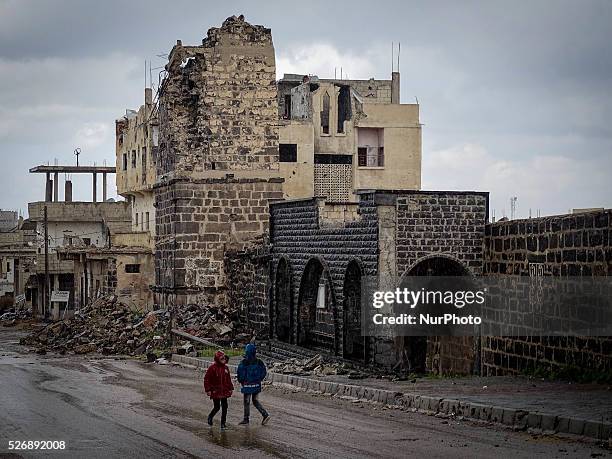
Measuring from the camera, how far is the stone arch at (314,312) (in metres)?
29.1

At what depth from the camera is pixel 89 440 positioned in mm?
15242

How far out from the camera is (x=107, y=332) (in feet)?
120

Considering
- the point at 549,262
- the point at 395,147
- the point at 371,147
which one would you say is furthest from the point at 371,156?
the point at 549,262

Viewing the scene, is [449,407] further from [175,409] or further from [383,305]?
[383,305]

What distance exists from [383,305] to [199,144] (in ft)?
39.5

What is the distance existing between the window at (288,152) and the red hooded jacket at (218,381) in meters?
37.5

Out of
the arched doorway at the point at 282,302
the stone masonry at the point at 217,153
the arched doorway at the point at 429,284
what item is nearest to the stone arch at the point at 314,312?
the arched doorway at the point at 282,302

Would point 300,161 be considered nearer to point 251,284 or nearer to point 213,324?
point 251,284

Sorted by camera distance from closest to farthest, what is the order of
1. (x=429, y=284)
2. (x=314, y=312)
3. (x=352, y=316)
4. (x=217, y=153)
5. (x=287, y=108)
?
(x=429, y=284) < (x=352, y=316) < (x=314, y=312) < (x=217, y=153) < (x=287, y=108)

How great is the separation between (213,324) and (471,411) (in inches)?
725

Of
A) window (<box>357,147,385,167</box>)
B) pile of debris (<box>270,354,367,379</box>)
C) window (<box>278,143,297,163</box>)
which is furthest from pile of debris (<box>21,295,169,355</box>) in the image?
window (<box>357,147,385,167</box>)

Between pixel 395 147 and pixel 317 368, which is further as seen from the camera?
pixel 395 147

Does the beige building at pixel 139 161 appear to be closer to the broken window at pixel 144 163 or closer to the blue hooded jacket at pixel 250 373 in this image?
the broken window at pixel 144 163

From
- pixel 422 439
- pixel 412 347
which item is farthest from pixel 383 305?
pixel 422 439
